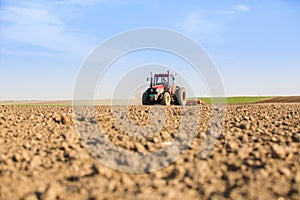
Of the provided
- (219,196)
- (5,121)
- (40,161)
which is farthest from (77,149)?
(5,121)

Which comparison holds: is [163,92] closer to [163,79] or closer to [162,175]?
[163,79]

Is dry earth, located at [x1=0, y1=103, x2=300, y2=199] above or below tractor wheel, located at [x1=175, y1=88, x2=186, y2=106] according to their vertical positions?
below

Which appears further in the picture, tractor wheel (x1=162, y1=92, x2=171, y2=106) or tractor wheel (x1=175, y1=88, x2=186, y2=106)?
tractor wheel (x1=175, y1=88, x2=186, y2=106)

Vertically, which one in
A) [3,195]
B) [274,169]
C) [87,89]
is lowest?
[3,195]

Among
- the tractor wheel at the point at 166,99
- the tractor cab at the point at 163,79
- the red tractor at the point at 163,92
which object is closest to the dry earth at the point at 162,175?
the tractor wheel at the point at 166,99

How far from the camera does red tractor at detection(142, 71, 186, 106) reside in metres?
15.8

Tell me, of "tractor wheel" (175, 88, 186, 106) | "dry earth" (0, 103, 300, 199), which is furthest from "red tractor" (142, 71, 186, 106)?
"dry earth" (0, 103, 300, 199)

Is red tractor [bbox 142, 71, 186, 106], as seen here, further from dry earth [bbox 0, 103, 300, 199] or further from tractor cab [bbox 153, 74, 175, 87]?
dry earth [bbox 0, 103, 300, 199]

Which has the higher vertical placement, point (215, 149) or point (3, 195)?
point (215, 149)

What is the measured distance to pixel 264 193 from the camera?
110 inches

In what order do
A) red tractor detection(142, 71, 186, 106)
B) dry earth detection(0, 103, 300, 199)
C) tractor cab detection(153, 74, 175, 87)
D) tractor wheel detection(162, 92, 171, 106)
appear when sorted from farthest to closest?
tractor cab detection(153, 74, 175, 87)
red tractor detection(142, 71, 186, 106)
tractor wheel detection(162, 92, 171, 106)
dry earth detection(0, 103, 300, 199)

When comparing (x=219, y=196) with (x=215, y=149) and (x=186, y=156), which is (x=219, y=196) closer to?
(x=186, y=156)

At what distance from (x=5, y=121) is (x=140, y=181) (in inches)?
188

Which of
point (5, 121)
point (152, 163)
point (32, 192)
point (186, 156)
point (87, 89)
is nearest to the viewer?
point (32, 192)
